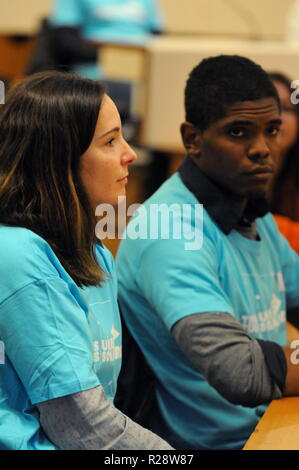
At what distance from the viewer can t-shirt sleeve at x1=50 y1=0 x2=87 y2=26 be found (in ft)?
16.5

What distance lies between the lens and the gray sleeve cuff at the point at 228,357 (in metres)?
1.60

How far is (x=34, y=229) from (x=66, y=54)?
3.68 metres

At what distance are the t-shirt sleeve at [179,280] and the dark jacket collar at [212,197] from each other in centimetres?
8

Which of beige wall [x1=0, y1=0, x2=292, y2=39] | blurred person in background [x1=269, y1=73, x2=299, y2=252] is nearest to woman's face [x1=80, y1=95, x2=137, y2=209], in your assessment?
blurred person in background [x1=269, y1=73, x2=299, y2=252]

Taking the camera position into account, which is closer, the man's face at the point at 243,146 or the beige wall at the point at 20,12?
the man's face at the point at 243,146

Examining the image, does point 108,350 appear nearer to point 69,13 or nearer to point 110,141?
point 110,141

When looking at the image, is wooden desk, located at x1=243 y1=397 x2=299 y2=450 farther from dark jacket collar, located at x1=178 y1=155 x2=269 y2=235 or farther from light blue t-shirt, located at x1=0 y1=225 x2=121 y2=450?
dark jacket collar, located at x1=178 y1=155 x2=269 y2=235

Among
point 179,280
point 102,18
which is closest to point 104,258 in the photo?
point 179,280

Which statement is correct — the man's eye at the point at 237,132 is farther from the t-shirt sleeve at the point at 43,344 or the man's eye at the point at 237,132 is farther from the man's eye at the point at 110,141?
the t-shirt sleeve at the point at 43,344

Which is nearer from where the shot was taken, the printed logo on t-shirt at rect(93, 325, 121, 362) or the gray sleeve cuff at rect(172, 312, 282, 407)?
the printed logo on t-shirt at rect(93, 325, 121, 362)

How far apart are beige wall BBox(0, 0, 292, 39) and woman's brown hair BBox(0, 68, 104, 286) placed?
18.3 ft

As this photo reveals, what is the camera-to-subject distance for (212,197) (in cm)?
185

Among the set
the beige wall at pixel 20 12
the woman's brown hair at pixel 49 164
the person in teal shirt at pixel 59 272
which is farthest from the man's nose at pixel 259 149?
the beige wall at pixel 20 12

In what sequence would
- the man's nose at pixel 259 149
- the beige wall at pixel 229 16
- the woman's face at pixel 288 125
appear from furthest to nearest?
the beige wall at pixel 229 16 < the woman's face at pixel 288 125 < the man's nose at pixel 259 149
